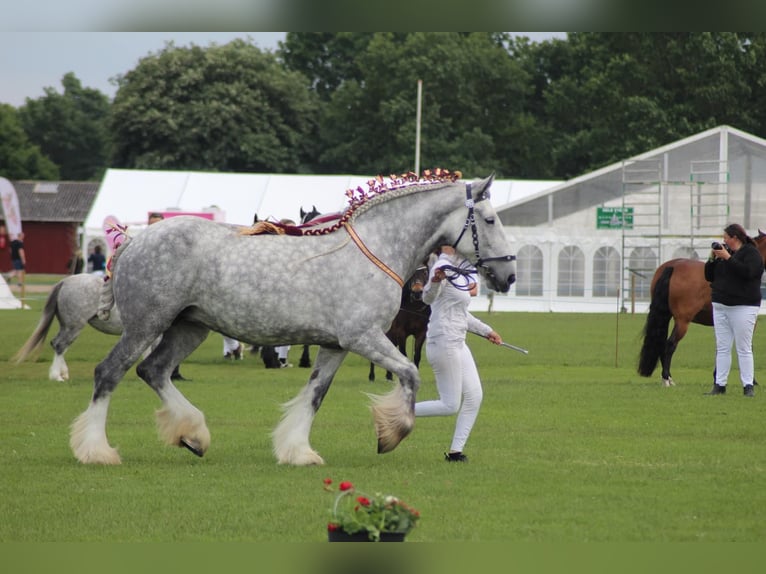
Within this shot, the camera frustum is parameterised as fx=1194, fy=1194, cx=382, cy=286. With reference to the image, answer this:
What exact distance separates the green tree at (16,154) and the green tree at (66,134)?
20.7 ft

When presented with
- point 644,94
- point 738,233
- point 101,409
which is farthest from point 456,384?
point 644,94

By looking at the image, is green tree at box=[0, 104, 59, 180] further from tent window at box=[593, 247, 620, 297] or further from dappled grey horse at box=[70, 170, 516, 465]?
dappled grey horse at box=[70, 170, 516, 465]

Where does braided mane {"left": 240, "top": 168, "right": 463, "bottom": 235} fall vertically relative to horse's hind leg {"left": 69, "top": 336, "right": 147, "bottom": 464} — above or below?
above

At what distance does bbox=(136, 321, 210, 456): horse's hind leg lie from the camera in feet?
35.3

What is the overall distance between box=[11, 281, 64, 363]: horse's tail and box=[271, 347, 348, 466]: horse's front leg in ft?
21.8

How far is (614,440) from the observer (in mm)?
12281

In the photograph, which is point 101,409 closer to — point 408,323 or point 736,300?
point 408,323

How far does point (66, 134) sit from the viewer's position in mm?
105688

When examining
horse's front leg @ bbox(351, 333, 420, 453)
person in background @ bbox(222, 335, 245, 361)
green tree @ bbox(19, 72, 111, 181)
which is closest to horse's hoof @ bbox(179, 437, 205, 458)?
horse's front leg @ bbox(351, 333, 420, 453)

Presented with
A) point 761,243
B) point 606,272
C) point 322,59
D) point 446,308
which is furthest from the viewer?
point 322,59

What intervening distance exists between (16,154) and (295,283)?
89.5 m

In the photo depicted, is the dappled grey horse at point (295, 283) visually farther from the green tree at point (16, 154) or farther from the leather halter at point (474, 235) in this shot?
the green tree at point (16, 154)

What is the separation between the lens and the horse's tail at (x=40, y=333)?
16172 millimetres
